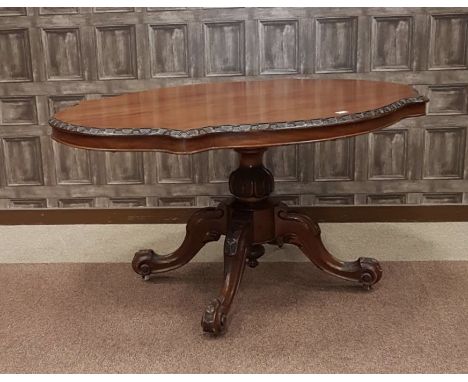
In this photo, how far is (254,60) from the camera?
303 cm

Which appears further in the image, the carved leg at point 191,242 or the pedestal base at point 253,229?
the carved leg at point 191,242

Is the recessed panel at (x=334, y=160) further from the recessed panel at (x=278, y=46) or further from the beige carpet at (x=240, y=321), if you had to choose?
the beige carpet at (x=240, y=321)

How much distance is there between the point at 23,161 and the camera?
10.8ft

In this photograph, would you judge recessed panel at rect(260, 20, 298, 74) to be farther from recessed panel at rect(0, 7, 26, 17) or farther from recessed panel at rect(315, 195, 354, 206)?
recessed panel at rect(0, 7, 26, 17)

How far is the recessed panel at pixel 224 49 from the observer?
3.01 meters

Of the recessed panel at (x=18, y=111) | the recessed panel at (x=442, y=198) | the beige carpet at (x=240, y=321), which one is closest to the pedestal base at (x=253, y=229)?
the beige carpet at (x=240, y=321)

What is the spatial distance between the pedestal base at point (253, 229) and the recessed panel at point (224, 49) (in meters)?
0.85

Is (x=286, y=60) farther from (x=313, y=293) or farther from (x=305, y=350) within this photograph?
(x=305, y=350)

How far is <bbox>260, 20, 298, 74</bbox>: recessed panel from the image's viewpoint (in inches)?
118

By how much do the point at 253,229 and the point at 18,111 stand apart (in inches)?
61.5

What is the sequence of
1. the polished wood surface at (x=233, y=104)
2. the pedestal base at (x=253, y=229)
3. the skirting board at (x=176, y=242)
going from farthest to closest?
the skirting board at (x=176, y=242), the pedestal base at (x=253, y=229), the polished wood surface at (x=233, y=104)

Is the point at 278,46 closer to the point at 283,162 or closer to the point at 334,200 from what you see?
the point at 283,162

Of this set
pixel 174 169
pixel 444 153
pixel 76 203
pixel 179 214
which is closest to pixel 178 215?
pixel 179 214

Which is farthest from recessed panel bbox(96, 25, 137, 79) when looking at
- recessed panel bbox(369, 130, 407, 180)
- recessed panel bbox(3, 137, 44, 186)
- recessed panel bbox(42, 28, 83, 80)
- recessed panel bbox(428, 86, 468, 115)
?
recessed panel bbox(428, 86, 468, 115)
